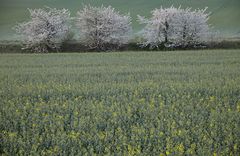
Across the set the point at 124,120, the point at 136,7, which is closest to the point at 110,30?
the point at 136,7

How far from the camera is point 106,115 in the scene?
10977 millimetres

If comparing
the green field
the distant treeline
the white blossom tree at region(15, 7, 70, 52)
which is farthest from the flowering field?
the green field

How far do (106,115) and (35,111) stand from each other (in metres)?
2.17

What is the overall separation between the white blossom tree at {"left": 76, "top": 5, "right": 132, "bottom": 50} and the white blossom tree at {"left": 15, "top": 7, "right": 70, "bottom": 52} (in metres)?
2.48

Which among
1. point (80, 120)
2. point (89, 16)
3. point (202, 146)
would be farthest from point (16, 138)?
point (89, 16)

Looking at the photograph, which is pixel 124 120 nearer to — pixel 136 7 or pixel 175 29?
pixel 175 29

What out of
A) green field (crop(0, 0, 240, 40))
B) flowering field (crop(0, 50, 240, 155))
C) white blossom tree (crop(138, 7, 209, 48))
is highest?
green field (crop(0, 0, 240, 40))

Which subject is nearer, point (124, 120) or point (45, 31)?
point (124, 120)

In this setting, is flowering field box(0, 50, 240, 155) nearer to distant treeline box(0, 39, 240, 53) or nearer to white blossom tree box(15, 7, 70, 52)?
distant treeline box(0, 39, 240, 53)

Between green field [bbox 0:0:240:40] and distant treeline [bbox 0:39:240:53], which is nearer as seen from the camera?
distant treeline [bbox 0:39:240:53]

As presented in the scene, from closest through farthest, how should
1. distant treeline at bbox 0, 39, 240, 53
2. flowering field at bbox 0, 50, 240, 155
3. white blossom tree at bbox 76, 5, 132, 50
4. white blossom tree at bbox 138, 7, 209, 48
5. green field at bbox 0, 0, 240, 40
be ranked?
flowering field at bbox 0, 50, 240, 155 < distant treeline at bbox 0, 39, 240, 53 < white blossom tree at bbox 138, 7, 209, 48 < white blossom tree at bbox 76, 5, 132, 50 < green field at bbox 0, 0, 240, 40

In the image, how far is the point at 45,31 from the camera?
186 ft

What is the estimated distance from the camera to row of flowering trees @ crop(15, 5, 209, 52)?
55750 millimetres

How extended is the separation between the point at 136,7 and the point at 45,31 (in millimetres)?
39945
